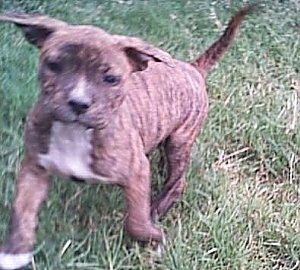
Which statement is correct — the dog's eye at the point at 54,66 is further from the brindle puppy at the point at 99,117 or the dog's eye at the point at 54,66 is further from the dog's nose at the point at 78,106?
the dog's nose at the point at 78,106

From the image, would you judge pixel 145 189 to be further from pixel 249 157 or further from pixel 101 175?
pixel 249 157

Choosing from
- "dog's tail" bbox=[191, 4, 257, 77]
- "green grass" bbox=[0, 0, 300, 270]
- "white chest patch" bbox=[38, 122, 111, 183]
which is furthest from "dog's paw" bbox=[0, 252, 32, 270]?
"dog's tail" bbox=[191, 4, 257, 77]

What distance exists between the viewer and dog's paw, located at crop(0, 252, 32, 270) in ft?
10.3

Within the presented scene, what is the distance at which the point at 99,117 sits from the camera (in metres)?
2.84

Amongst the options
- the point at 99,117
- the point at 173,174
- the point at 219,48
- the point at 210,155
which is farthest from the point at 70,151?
the point at 210,155

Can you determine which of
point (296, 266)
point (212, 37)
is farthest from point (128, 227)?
point (212, 37)

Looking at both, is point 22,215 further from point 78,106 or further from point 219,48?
point 219,48

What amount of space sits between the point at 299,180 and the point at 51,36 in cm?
151

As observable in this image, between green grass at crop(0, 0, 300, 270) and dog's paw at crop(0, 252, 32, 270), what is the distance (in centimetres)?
14

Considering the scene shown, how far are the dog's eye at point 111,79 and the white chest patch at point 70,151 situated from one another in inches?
8.5

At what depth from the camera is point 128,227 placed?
131 inches

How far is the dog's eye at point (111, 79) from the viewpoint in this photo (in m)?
2.83

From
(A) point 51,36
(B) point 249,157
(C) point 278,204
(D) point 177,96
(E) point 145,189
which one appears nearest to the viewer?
(A) point 51,36

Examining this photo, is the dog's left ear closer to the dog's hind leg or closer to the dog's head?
the dog's head
